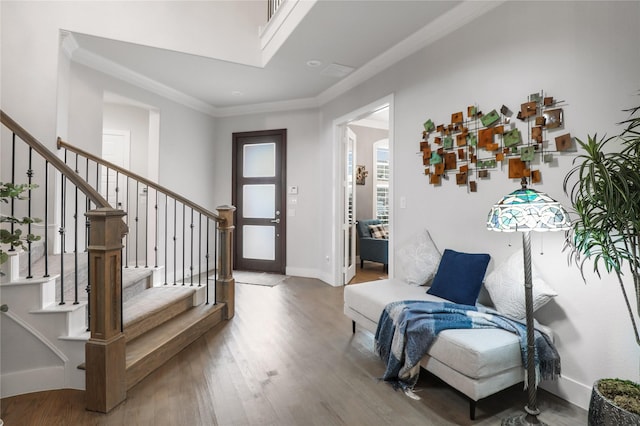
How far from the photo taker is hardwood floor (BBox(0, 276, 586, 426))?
1.85 metres

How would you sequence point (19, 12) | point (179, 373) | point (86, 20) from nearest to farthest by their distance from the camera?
point (179, 373)
point (19, 12)
point (86, 20)

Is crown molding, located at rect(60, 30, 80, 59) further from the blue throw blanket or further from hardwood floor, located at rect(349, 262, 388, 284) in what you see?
hardwood floor, located at rect(349, 262, 388, 284)

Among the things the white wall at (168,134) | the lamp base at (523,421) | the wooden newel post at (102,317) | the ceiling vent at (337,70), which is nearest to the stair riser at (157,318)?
the wooden newel post at (102,317)

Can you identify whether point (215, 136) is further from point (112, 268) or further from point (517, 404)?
point (517, 404)

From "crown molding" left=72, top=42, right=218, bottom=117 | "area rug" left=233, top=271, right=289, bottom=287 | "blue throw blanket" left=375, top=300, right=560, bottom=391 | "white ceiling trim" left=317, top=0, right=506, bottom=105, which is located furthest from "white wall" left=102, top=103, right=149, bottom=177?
"blue throw blanket" left=375, top=300, right=560, bottom=391

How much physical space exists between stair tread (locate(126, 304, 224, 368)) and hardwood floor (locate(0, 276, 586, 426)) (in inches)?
6.4

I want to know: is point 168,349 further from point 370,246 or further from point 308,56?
point 370,246

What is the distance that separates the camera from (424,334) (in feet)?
6.63

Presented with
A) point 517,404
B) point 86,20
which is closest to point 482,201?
point 517,404

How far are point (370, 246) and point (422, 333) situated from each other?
381 cm

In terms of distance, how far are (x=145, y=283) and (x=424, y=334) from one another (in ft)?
8.66

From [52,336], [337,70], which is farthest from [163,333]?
[337,70]

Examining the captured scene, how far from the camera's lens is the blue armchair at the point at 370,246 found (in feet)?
18.5

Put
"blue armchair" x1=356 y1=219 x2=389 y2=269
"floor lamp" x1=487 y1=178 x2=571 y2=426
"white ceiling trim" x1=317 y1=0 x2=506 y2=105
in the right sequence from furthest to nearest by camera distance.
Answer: "blue armchair" x1=356 y1=219 x2=389 y2=269, "white ceiling trim" x1=317 y1=0 x2=506 y2=105, "floor lamp" x1=487 y1=178 x2=571 y2=426
